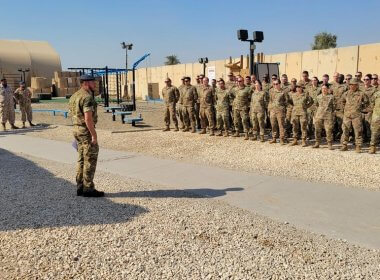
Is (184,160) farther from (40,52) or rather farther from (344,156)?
(40,52)

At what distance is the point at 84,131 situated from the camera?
5215 millimetres

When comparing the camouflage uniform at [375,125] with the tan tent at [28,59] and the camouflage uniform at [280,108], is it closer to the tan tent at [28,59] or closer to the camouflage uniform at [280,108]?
the camouflage uniform at [280,108]

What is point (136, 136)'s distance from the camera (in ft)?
37.4

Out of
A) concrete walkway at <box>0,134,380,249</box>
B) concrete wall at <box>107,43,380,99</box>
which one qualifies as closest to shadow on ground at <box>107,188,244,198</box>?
concrete walkway at <box>0,134,380,249</box>

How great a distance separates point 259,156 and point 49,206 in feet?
14.8

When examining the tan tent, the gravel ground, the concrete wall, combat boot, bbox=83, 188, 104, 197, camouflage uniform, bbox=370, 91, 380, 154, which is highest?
the tan tent

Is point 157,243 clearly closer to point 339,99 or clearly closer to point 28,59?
point 339,99

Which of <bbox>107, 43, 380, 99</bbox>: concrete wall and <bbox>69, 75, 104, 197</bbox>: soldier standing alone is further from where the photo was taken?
<bbox>107, 43, 380, 99</bbox>: concrete wall

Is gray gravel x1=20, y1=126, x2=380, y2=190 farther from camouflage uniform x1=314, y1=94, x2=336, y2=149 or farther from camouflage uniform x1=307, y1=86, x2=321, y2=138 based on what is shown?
camouflage uniform x1=307, y1=86, x2=321, y2=138

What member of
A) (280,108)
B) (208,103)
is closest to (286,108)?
(280,108)

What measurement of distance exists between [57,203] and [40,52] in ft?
144

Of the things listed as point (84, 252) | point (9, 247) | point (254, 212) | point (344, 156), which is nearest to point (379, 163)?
point (344, 156)

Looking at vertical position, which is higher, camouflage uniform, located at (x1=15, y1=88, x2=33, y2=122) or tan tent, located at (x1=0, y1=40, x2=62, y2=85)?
tan tent, located at (x1=0, y1=40, x2=62, y2=85)

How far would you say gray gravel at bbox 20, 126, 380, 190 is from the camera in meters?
6.54
